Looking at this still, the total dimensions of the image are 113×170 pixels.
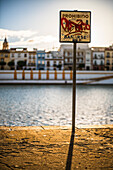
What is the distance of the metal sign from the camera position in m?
4.17

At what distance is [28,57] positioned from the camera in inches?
2675

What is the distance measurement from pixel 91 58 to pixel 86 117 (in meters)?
60.3

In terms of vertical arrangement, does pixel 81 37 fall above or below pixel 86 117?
above

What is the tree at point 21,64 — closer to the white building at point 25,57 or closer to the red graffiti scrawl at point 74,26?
the white building at point 25,57

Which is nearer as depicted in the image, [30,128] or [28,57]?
[30,128]

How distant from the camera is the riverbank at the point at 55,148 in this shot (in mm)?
2672

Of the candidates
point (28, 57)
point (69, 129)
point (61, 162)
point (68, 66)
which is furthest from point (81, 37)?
point (28, 57)

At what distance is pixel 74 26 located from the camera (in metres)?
4.20

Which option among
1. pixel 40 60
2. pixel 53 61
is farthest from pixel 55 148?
pixel 40 60

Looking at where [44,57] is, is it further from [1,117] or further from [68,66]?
[1,117]

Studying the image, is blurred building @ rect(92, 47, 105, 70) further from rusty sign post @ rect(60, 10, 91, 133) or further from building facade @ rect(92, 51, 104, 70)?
rusty sign post @ rect(60, 10, 91, 133)

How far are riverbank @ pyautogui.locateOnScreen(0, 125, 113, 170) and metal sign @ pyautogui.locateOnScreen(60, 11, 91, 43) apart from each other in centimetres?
175

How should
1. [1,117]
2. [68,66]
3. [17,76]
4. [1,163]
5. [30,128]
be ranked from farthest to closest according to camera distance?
1. [68,66]
2. [17,76]
3. [1,117]
4. [30,128]
5. [1,163]

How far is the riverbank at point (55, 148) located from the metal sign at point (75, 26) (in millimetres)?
1745
